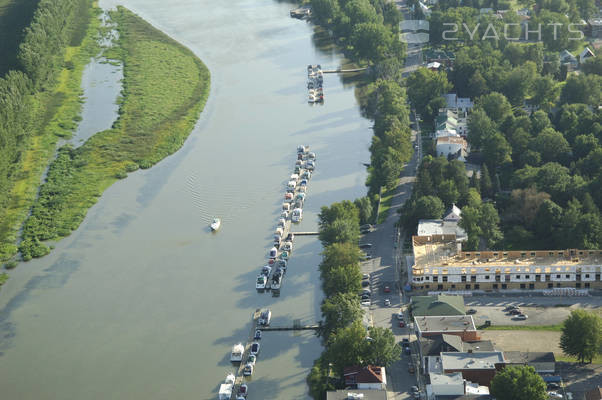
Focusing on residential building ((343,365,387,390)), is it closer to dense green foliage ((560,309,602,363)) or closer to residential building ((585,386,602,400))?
residential building ((585,386,602,400))

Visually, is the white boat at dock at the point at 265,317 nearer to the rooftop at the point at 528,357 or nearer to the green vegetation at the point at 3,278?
the rooftop at the point at 528,357

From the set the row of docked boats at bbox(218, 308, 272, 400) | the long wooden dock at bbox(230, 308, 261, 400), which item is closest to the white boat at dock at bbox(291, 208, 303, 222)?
the long wooden dock at bbox(230, 308, 261, 400)

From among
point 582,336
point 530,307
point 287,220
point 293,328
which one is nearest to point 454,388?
point 582,336

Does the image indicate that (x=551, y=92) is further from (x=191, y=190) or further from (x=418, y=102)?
(x=191, y=190)

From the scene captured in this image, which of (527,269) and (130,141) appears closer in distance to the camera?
(527,269)

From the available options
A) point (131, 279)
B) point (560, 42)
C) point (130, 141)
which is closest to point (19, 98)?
point (130, 141)

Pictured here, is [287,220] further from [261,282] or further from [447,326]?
[447,326]
